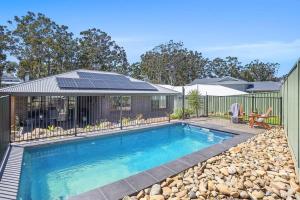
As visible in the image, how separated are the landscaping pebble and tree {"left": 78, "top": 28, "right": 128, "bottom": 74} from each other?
36471 millimetres

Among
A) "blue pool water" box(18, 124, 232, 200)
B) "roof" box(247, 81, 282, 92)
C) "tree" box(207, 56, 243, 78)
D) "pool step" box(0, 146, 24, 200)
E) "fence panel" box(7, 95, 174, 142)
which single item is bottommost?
"blue pool water" box(18, 124, 232, 200)

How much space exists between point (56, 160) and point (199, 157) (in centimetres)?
521

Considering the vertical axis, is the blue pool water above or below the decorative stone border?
below

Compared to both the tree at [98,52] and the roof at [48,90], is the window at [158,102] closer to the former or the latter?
the roof at [48,90]

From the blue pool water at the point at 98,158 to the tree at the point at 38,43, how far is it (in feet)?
84.0

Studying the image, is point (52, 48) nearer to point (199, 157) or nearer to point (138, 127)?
point (138, 127)

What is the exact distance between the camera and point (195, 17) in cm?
1438

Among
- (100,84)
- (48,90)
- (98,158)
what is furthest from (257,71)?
(98,158)

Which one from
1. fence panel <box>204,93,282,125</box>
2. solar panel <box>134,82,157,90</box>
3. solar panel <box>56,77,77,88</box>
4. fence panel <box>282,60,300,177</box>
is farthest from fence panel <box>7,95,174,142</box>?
fence panel <box>282,60,300,177</box>

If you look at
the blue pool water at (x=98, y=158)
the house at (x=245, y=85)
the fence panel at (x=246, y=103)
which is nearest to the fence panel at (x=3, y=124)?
the blue pool water at (x=98, y=158)

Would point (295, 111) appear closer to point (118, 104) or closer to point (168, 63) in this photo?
point (118, 104)

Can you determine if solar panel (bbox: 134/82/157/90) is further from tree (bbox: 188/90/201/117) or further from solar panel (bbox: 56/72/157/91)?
tree (bbox: 188/90/201/117)

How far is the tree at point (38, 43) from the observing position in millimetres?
31750

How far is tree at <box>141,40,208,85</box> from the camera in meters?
53.5
